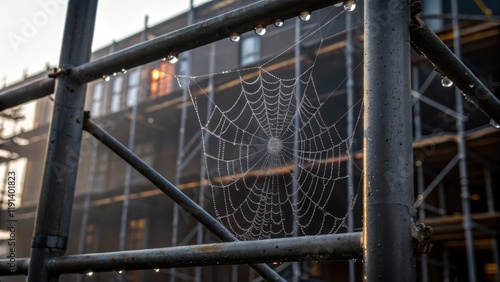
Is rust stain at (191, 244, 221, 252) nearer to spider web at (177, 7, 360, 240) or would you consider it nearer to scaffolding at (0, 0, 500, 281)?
scaffolding at (0, 0, 500, 281)

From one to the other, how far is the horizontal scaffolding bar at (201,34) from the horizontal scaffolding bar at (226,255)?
591 millimetres

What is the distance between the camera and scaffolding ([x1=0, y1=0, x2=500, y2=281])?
1.13 m

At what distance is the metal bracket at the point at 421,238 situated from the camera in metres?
1.12

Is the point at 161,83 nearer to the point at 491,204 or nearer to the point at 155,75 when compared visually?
the point at 155,75

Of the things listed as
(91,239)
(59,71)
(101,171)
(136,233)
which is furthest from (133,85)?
(59,71)

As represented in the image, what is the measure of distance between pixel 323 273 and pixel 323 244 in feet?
41.0

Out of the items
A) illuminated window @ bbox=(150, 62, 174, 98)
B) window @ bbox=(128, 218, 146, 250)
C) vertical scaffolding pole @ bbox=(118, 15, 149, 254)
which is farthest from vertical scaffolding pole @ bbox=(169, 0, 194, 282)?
window @ bbox=(128, 218, 146, 250)

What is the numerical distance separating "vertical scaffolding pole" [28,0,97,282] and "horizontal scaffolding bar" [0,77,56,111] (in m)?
0.13

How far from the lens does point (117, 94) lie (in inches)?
825

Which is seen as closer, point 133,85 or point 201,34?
point 201,34

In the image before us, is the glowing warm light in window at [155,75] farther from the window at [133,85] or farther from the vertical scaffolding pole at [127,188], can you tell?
the vertical scaffolding pole at [127,188]

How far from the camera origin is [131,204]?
677 inches

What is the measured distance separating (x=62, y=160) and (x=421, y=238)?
1.32 m

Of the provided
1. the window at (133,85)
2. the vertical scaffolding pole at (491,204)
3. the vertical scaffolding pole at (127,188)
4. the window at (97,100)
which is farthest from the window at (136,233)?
the vertical scaffolding pole at (491,204)
